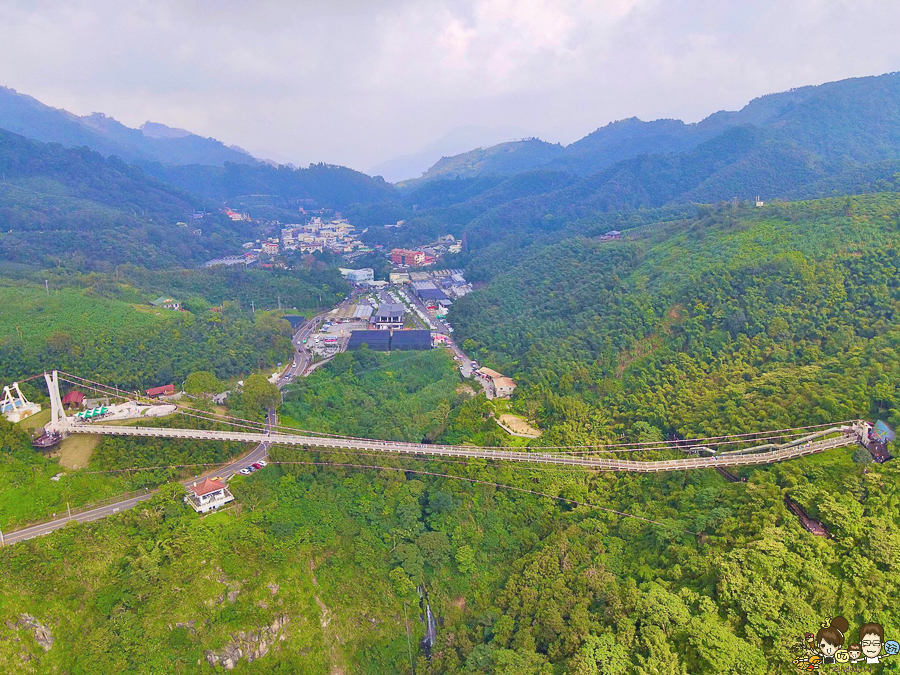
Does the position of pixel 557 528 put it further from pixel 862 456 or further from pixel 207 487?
pixel 207 487

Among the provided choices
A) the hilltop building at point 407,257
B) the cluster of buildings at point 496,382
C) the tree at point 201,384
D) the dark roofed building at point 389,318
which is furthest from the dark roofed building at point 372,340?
the hilltop building at point 407,257

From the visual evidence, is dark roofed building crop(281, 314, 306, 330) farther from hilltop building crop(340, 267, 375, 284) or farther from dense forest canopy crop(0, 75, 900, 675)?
hilltop building crop(340, 267, 375, 284)

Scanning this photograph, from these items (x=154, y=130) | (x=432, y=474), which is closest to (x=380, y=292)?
(x=432, y=474)

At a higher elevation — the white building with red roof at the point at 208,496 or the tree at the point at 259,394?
the tree at the point at 259,394

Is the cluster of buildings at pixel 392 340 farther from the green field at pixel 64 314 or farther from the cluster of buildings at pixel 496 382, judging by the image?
the green field at pixel 64 314
